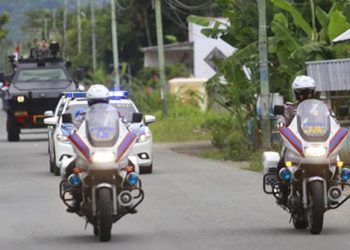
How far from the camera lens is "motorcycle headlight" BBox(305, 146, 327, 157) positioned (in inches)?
472

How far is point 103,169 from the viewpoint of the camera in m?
11.7

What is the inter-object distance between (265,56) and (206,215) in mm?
10653

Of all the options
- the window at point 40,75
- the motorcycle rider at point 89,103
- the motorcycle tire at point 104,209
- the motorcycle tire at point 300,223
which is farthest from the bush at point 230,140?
the motorcycle tire at point 104,209

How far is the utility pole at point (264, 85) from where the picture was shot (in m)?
24.6

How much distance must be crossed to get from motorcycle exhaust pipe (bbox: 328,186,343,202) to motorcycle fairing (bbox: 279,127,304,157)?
1.69 feet

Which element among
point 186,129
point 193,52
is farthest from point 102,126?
point 193,52

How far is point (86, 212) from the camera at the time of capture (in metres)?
12.0

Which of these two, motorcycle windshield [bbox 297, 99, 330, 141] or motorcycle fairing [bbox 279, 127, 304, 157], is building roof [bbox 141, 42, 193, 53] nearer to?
motorcycle windshield [bbox 297, 99, 330, 141]

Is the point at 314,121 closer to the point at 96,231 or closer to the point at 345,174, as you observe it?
the point at 345,174

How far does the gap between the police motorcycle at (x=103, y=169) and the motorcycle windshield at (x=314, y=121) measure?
1793 mm

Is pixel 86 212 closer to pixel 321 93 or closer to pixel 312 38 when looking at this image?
pixel 321 93

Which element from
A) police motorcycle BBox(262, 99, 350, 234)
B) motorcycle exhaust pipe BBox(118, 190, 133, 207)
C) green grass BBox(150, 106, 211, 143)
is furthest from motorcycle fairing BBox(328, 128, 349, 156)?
green grass BBox(150, 106, 211, 143)

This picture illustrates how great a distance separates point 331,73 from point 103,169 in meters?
11.5

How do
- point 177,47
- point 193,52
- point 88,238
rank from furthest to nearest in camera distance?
point 177,47
point 193,52
point 88,238
